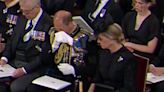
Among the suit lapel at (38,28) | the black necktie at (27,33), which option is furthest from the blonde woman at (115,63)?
the black necktie at (27,33)

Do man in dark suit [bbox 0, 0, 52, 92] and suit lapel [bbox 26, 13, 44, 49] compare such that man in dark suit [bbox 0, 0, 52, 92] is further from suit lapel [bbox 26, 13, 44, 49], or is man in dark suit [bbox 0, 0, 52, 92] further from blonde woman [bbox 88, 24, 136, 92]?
blonde woman [bbox 88, 24, 136, 92]

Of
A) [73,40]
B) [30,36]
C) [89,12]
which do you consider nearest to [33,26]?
[30,36]

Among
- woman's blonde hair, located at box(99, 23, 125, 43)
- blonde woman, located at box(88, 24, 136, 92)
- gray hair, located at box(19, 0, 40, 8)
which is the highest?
gray hair, located at box(19, 0, 40, 8)

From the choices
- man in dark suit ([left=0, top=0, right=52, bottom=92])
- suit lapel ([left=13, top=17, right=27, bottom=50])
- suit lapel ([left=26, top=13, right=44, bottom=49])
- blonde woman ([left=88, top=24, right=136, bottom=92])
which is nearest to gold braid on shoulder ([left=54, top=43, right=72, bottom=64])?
man in dark suit ([left=0, top=0, right=52, bottom=92])

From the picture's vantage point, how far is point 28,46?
4.79 m

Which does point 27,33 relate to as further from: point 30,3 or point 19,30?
point 30,3

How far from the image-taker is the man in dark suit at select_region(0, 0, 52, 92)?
15.3ft

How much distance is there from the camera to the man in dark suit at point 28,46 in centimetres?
466

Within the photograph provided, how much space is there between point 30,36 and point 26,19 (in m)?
0.22

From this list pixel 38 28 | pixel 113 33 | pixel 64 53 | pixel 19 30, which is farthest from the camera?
pixel 19 30

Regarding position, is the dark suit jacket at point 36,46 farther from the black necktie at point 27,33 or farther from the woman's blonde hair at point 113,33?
the woman's blonde hair at point 113,33

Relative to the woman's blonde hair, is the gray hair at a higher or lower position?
higher

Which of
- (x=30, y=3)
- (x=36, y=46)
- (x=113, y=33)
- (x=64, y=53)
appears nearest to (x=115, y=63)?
(x=113, y=33)

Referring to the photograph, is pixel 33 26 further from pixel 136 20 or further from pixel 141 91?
pixel 141 91
